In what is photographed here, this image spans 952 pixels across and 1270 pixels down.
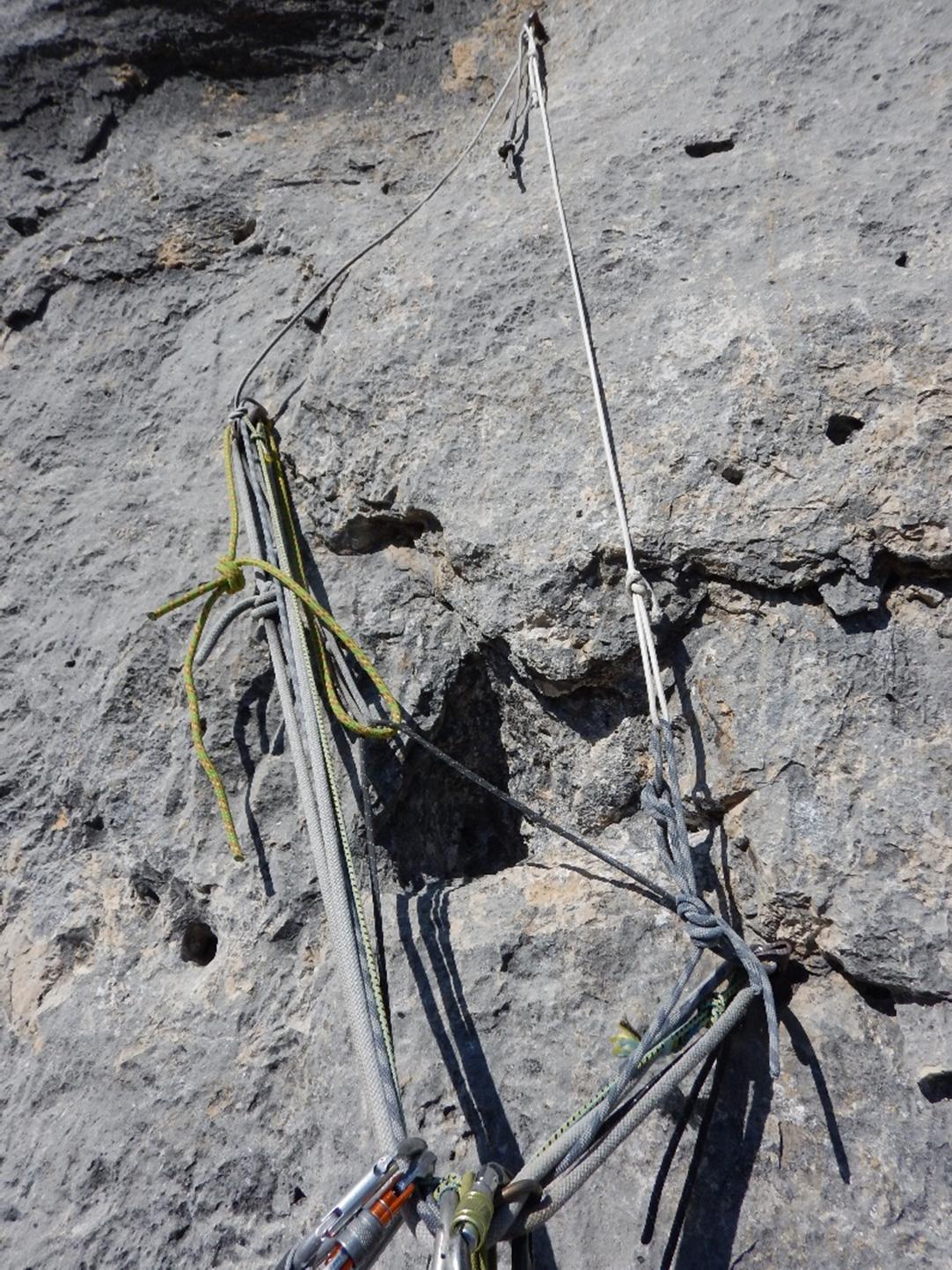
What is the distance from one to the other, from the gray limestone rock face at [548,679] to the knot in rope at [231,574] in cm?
15

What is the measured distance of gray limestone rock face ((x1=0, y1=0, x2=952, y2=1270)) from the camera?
1420 millimetres

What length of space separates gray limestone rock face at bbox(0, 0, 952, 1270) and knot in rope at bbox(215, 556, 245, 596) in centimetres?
15

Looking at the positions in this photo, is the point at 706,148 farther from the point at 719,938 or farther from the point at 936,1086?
the point at 936,1086

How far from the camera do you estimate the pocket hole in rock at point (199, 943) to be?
5.94ft

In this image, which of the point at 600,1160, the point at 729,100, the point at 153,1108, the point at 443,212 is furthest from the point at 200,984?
the point at 729,100

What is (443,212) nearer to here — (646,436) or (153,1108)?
(646,436)

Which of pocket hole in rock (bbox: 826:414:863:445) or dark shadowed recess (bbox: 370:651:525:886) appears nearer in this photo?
pocket hole in rock (bbox: 826:414:863:445)

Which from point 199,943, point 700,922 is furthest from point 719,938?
point 199,943

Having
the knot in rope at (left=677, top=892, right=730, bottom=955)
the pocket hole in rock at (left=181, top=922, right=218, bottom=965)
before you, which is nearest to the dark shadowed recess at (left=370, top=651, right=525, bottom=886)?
the pocket hole in rock at (left=181, top=922, right=218, bottom=965)

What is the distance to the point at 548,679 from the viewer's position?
1.75 m

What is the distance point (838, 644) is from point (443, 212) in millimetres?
1534

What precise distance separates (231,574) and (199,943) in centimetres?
73

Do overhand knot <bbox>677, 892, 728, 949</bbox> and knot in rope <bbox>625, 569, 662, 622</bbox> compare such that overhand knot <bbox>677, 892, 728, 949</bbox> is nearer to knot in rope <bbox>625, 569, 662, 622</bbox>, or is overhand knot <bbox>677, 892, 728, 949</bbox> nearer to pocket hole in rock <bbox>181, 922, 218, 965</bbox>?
knot in rope <bbox>625, 569, 662, 622</bbox>

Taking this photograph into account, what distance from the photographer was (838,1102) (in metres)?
1.36
